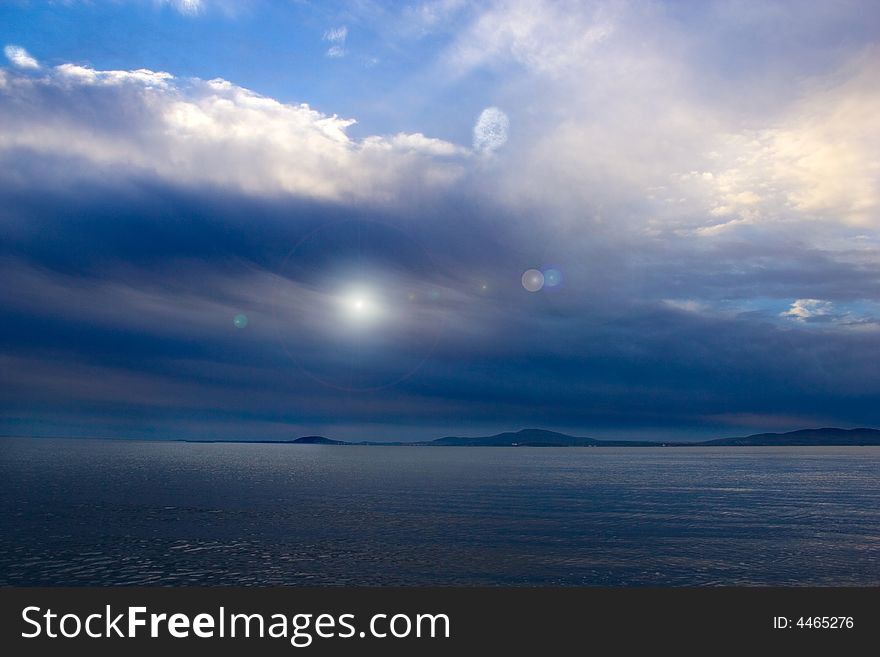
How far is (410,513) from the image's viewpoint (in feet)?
263

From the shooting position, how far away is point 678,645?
3444 centimetres

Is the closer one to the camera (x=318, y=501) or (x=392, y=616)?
(x=392, y=616)

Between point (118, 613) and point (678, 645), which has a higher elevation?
point (118, 613)

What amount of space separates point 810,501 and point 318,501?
82581 millimetres

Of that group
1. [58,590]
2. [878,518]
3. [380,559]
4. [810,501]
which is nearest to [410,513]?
[380,559]

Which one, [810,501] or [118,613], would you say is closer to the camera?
[118,613]

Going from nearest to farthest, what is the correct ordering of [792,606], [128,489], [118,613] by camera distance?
1. [118,613]
2. [792,606]
3. [128,489]

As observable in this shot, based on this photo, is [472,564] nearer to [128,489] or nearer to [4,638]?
[4,638]

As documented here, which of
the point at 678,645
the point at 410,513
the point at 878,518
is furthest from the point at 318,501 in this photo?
the point at 878,518

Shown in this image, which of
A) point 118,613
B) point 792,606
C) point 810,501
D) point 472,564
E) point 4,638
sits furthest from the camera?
point 810,501

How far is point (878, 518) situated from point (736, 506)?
18.0 metres

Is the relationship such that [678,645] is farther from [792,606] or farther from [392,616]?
[392,616]

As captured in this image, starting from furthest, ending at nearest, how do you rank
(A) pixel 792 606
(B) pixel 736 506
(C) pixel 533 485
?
(C) pixel 533 485, (B) pixel 736 506, (A) pixel 792 606

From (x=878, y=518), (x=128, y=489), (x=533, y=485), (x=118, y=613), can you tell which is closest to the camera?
(x=118, y=613)
